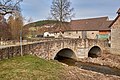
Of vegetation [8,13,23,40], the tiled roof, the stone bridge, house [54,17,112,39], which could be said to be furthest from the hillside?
the stone bridge

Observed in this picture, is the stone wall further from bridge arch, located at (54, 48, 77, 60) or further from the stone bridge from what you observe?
bridge arch, located at (54, 48, 77, 60)

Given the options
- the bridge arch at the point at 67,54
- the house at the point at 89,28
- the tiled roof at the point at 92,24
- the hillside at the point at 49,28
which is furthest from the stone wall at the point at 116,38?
the hillside at the point at 49,28

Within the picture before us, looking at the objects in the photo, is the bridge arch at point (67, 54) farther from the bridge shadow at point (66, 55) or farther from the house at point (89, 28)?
the house at point (89, 28)

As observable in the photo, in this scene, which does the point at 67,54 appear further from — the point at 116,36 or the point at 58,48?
the point at 116,36

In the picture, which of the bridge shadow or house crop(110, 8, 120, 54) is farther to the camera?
the bridge shadow

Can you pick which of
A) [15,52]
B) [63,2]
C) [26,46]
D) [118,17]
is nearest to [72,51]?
[118,17]

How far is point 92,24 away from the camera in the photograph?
1683 inches

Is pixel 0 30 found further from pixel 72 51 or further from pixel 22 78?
pixel 22 78

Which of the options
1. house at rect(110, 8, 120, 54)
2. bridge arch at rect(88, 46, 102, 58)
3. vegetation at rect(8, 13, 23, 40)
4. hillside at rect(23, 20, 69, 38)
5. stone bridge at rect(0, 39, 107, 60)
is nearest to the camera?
stone bridge at rect(0, 39, 107, 60)

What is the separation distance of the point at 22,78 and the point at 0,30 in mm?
22739

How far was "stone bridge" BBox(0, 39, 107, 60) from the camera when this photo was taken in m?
13.5

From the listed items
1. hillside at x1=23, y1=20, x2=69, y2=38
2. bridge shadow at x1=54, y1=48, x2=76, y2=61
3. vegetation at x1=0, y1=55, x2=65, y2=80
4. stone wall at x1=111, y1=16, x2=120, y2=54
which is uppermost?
hillside at x1=23, y1=20, x2=69, y2=38

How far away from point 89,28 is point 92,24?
1.61 meters

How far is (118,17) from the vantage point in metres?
24.6
